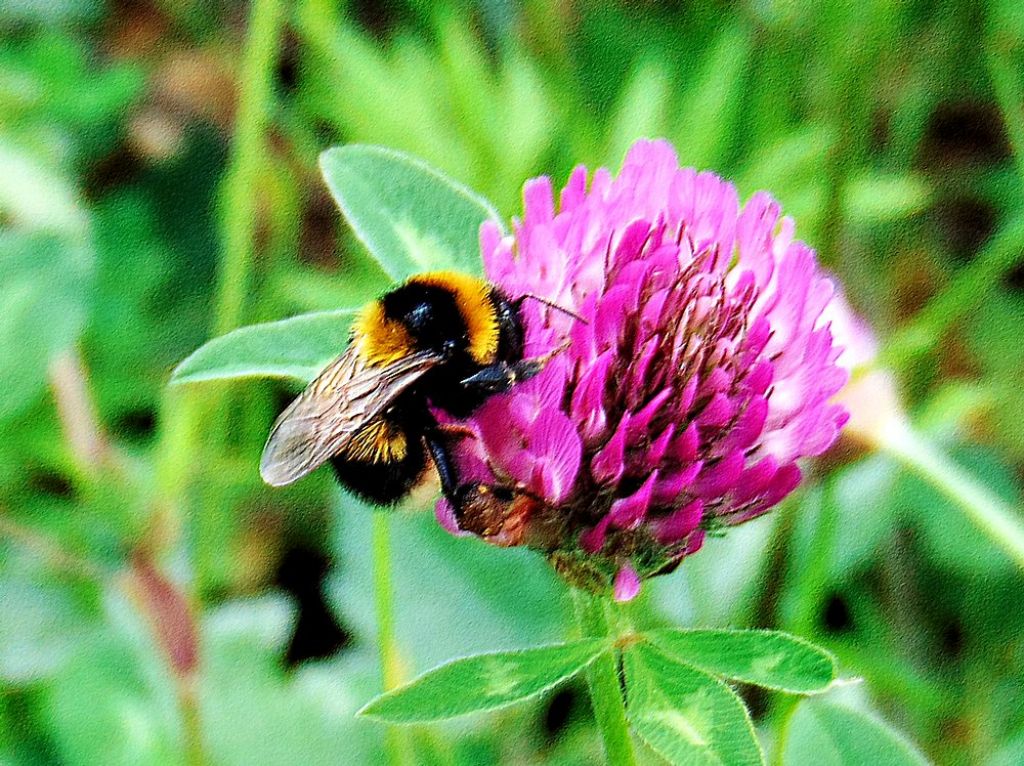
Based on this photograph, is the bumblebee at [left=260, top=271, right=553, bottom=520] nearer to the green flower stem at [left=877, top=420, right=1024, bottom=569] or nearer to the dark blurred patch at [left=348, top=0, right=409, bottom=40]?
the green flower stem at [left=877, top=420, right=1024, bottom=569]

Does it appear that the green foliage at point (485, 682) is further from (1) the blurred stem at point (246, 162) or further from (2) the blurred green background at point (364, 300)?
(1) the blurred stem at point (246, 162)

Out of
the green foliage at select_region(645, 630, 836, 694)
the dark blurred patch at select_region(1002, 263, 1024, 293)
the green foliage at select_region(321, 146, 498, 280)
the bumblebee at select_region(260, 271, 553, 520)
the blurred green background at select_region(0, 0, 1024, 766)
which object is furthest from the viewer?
the dark blurred patch at select_region(1002, 263, 1024, 293)

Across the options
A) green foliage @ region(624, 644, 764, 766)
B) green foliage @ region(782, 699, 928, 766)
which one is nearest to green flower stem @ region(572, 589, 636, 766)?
green foliage @ region(624, 644, 764, 766)

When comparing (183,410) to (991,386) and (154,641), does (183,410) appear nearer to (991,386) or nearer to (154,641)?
(154,641)

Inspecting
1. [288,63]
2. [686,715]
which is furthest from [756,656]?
[288,63]

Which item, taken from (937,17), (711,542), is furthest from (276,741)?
(937,17)

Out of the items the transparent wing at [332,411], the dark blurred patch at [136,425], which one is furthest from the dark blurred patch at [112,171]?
the transparent wing at [332,411]
